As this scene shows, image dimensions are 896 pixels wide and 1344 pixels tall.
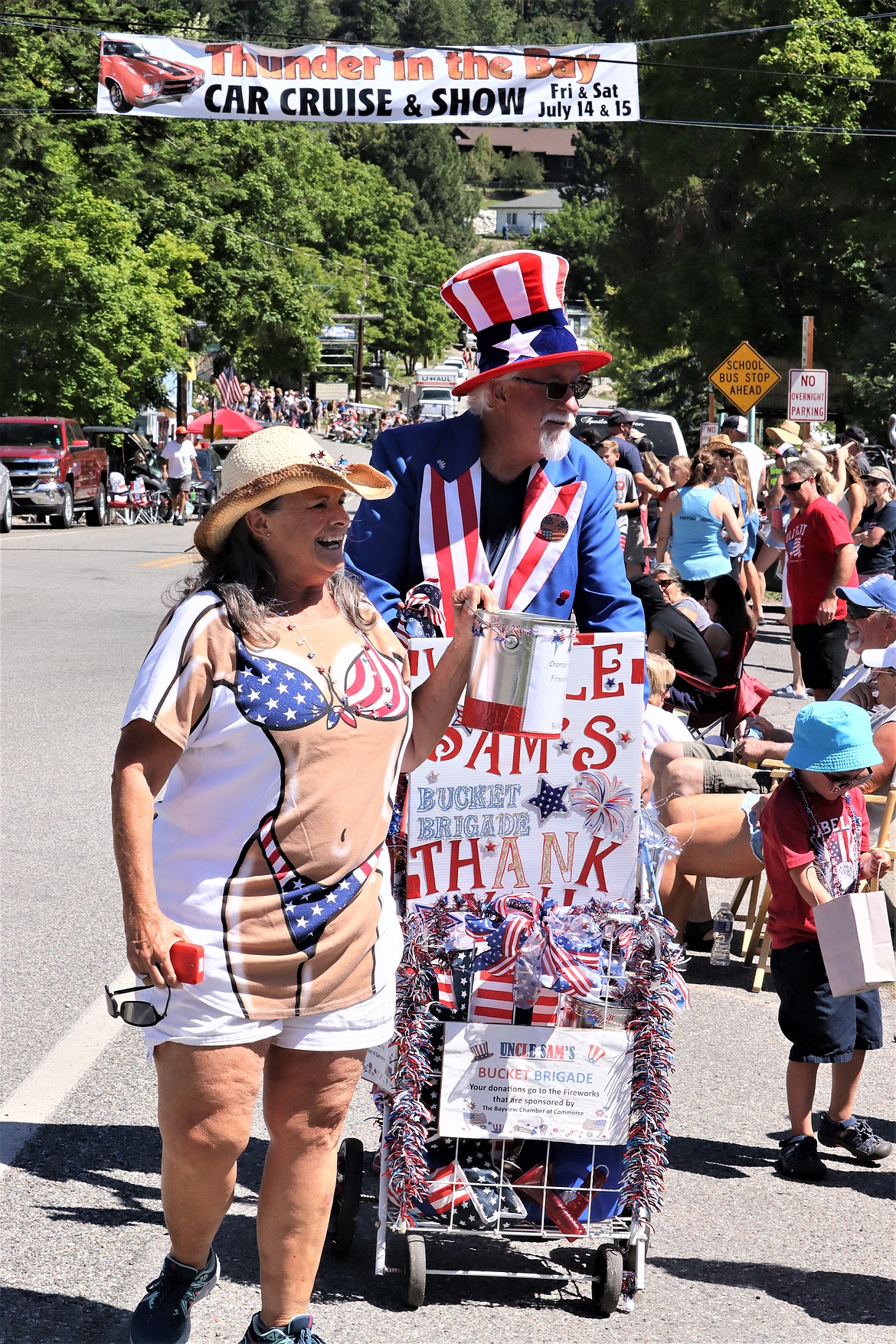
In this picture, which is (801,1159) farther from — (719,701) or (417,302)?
(417,302)

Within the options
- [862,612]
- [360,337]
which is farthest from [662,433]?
[360,337]

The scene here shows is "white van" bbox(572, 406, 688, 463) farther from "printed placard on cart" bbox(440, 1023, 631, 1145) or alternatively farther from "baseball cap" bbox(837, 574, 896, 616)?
"printed placard on cart" bbox(440, 1023, 631, 1145)

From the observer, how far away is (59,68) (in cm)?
3775

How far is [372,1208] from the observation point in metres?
4.13

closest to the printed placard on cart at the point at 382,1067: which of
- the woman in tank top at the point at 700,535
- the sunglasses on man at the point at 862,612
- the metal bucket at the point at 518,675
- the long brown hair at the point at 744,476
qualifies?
the metal bucket at the point at 518,675

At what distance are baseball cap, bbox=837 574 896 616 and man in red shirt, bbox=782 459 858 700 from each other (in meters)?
3.16

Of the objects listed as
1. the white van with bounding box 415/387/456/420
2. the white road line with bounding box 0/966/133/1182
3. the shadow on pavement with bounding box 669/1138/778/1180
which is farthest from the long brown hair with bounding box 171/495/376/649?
the white van with bounding box 415/387/456/420

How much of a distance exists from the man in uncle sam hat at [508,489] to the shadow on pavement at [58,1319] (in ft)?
5.40

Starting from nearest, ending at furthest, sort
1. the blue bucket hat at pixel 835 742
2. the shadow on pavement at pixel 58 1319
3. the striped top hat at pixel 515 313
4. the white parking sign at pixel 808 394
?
the shadow on pavement at pixel 58 1319 → the striped top hat at pixel 515 313 → the blue bucket hat at pixel 835 742 → the white parking sign at pixel 808 394

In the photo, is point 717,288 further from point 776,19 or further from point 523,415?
point 523,415

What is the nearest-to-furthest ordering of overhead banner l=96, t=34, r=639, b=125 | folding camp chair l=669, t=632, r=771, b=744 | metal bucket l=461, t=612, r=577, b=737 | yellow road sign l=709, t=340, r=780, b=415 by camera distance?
metal bucket l=461, t=612, r=577, b=737 < folding camp chair l=669, t=632, r=771, b=744 < overhead banner l=96, t=34, r=639, b=125 < yellow road sign l=709, t=340, r=780, b=415

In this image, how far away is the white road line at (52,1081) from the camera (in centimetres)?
428

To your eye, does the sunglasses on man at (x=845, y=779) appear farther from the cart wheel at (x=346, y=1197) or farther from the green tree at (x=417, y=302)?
the green tree at (x=417, y=302)

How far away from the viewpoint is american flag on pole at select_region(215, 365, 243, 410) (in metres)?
48.9
